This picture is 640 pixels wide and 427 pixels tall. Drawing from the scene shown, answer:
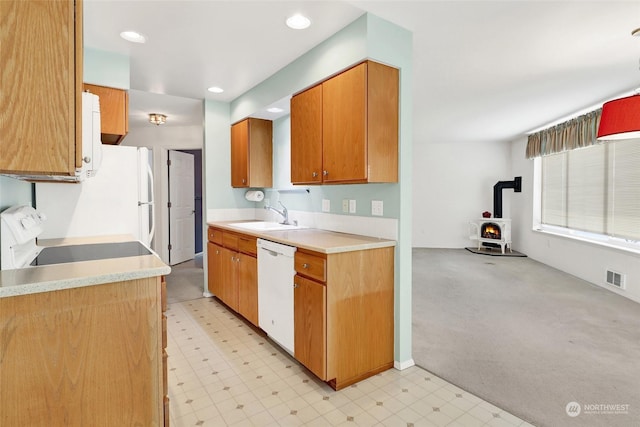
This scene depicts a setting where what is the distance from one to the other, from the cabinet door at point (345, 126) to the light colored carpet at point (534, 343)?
148cm

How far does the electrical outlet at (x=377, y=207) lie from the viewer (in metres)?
2.44

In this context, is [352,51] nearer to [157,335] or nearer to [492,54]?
[492,54]

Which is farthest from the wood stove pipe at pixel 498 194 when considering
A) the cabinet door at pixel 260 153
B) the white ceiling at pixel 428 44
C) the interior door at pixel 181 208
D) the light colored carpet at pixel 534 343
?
the interior door at pixel 181 208

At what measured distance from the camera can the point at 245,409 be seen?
6.27ft

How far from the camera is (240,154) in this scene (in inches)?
154

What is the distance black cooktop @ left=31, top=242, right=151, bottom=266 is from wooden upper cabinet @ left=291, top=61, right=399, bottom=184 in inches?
52.8

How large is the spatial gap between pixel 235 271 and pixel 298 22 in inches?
87.0

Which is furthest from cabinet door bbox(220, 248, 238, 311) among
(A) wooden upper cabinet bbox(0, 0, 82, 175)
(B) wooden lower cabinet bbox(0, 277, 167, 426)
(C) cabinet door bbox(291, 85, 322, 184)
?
(A) wooden upper cabinet bbox(0, 0, 82, 175)

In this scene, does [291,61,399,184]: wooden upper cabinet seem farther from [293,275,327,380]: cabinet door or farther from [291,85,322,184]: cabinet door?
[293,275,327,380]: cabinet door

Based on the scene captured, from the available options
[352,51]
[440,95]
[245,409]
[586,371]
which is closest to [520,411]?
[586,371]

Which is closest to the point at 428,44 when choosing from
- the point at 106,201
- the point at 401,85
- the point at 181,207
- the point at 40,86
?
the point at 401,85

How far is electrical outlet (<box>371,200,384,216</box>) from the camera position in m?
2.44

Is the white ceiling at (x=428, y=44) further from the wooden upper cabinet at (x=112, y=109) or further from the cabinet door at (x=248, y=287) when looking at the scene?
the cabinet door at (x=248, y=287)

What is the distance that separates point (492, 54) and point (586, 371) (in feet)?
8.36
